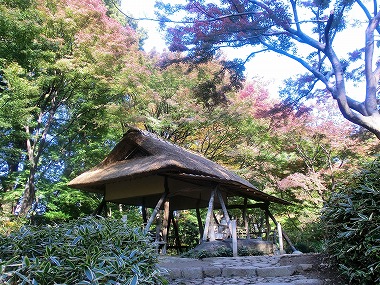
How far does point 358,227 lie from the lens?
3.48m

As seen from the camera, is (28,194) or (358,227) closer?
(358,227)

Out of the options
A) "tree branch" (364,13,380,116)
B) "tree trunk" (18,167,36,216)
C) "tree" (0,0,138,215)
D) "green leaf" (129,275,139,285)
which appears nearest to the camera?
"green leaf" (129,275,139,285)

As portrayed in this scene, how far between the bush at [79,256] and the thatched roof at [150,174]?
4478 millimetres

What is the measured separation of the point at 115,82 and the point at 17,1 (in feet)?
13.8

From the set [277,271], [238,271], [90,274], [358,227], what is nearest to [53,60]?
[238,271]

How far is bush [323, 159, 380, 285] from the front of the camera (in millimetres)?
3311

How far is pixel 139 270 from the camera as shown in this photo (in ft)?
8.78

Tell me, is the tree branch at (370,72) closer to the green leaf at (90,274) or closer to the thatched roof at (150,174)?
the thatched roof at (150,174)

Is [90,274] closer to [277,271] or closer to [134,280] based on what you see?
[134,280]

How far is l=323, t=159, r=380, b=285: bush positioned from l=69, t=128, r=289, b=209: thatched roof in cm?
422

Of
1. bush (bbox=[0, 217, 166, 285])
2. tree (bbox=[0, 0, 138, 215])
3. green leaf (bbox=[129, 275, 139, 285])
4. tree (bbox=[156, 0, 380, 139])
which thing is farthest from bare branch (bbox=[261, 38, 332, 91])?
tree (bbox=[0, 0, 138, 215])

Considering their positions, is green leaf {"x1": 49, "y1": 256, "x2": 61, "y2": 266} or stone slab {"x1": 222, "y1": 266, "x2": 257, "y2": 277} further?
stone slab {"x1": 222, "y1": 266, "x2": 257, "y2": 277}

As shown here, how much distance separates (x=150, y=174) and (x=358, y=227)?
542 centimetres

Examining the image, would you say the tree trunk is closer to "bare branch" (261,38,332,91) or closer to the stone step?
the stone step
